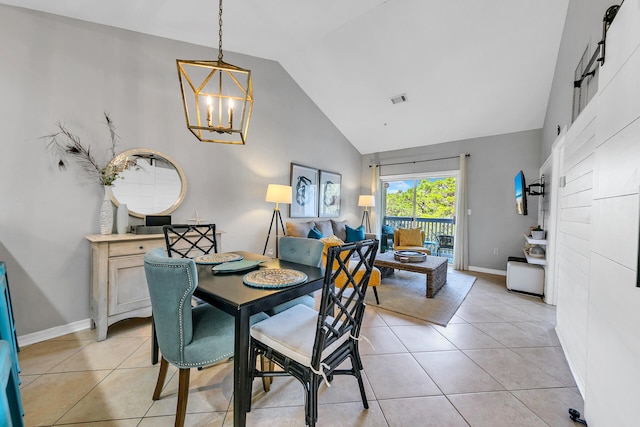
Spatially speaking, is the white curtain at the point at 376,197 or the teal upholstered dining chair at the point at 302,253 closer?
the teal upholstered dining chair at the point at 302,253

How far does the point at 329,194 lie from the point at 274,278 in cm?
391

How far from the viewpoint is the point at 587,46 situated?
1915mm

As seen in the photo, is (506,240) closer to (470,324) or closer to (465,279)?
(465,279)

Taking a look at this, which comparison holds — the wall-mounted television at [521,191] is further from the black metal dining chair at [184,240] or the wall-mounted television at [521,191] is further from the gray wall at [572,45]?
the black metal dining chair at [184,240]

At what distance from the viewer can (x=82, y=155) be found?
2.29 metres

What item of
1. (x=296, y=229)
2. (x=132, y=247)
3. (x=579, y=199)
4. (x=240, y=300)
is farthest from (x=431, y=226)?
(x=132, y=247)

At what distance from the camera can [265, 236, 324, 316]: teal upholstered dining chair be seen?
192cm

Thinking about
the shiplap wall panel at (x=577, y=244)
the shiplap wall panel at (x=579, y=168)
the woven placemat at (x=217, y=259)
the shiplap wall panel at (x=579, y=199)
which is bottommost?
the woven placemat at (x=217, y=259)

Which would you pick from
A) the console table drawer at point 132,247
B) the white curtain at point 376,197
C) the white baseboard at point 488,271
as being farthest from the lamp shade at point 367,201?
the console table drawer at point 132,247

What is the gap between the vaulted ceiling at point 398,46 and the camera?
251 centimetres

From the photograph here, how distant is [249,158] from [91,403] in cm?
297

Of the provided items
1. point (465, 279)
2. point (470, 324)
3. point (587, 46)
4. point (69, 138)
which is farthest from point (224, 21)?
point (465, 279)

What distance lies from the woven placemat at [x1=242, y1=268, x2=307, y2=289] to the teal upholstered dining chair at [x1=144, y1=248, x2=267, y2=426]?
0.31 m

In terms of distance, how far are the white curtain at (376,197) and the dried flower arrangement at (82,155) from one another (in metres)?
4.88
